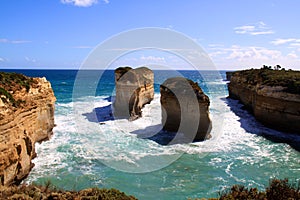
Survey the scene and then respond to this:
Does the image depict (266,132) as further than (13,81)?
Yes

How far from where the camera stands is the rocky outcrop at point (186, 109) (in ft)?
56.0

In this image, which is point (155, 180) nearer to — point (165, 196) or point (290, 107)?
point (165, 196)

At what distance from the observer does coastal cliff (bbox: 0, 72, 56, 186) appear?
1012cm

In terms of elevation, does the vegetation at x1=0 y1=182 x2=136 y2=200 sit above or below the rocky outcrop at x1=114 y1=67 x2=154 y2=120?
below

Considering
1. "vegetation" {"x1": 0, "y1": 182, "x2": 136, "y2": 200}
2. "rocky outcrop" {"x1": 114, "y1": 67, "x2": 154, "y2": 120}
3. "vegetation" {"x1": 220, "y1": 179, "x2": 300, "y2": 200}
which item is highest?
"rocky outcrop" {"x1": 114, "y1": 67, "x2": 154, "y2": 120}

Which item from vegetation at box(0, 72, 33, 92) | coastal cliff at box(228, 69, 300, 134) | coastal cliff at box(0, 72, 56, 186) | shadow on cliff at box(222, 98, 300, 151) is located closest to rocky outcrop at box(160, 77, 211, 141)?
shadow on cliff at box(222, 98, 300, 151)

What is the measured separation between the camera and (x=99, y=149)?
1536cm

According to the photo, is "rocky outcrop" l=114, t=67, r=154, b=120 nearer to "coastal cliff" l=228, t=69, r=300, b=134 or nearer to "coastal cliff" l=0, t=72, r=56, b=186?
"coastal cliff" l=0, t=72, r=56, b=186

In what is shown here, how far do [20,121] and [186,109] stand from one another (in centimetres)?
1015

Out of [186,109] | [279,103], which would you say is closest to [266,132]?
[279,103]

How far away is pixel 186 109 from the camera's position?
1755 cm

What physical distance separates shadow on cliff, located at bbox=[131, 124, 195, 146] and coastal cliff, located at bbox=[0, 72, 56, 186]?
6408 millimetres

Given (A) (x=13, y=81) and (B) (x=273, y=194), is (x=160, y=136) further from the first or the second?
(B) (x=273, y=194)

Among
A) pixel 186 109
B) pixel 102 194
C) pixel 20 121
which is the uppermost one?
pixel 20 121
